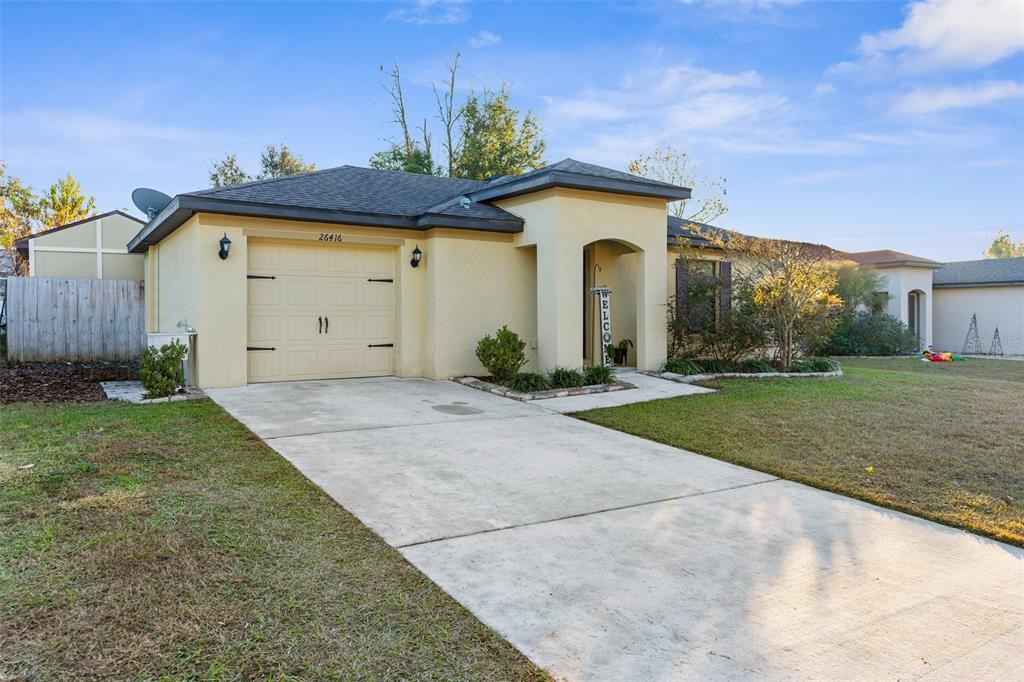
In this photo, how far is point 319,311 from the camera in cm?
1020

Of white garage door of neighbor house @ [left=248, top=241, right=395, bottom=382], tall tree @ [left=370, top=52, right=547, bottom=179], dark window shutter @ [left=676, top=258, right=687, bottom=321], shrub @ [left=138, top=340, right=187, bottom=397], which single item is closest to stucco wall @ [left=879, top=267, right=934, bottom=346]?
dark window shutter @ [left=676, top=258, right=687, bottom=321]

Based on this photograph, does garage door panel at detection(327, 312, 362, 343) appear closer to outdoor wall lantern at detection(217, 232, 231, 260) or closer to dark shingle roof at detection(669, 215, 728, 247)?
outdoor wall lantern at detection(217, 232, 231, 260)

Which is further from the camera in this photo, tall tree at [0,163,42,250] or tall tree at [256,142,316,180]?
tall tree at [256,142,316,180]

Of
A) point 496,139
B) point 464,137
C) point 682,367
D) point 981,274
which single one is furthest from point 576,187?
point 464,137

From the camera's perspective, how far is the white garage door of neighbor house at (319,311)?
9.78m

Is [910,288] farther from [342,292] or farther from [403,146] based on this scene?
[403,146]

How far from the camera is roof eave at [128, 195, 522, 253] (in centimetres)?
890

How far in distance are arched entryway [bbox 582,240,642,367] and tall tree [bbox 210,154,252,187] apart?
23.2 m

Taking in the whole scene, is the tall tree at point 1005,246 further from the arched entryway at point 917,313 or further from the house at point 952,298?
the arched entryway at point 917,313

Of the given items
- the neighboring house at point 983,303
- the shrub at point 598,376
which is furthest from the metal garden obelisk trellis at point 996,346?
the shrub at point 598,376

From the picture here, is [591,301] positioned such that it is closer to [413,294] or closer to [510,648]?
[413,294]

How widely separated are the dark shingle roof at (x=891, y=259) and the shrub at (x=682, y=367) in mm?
12956

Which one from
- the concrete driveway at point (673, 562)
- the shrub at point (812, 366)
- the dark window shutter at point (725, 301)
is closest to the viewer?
the concrete driveway at point (673, 562)

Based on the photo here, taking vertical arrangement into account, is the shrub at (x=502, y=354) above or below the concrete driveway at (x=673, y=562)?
above
